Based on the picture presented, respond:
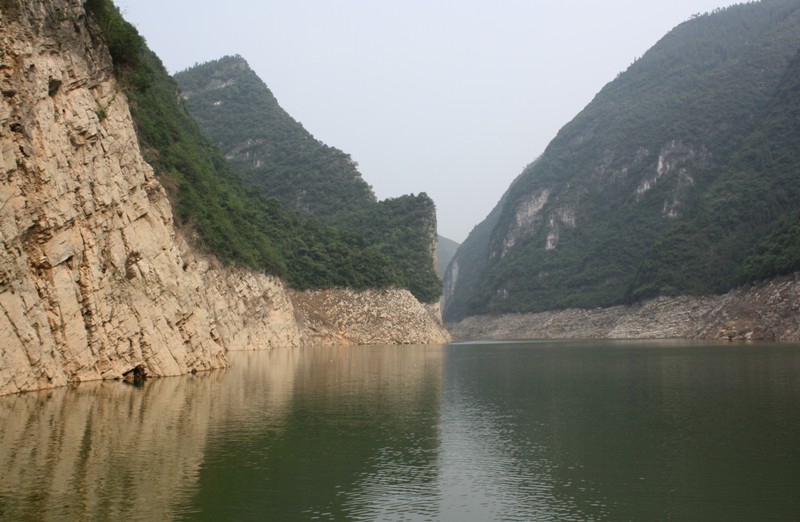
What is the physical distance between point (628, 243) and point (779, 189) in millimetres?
53952

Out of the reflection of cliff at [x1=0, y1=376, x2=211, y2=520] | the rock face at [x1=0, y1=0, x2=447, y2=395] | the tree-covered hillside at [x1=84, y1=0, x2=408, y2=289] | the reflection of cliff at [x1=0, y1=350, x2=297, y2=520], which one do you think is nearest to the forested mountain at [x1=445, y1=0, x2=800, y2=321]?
the tree-covered hillside at [x1=84, y1=0, x2=408, y2=289]

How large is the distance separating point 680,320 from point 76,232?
323 ft

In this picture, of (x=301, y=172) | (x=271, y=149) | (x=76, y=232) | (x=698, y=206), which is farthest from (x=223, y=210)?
(x=698, y=206)

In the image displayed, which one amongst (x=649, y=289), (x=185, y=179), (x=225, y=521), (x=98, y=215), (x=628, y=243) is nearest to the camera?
(x=225, y=521)

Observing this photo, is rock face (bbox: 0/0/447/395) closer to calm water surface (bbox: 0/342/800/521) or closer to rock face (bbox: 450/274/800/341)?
calm water surface (bbox: 0/342/800/521)

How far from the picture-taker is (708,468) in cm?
1920

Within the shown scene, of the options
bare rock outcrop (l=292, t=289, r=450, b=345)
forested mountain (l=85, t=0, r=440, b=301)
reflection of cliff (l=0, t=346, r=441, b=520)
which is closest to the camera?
reflection of cliff (l=0, t=346, r=441, b=520)

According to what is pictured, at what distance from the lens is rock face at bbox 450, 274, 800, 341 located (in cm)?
8575

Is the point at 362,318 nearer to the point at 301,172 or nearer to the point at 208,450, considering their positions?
the point at 301,172

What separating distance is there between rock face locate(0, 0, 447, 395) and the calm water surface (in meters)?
2.28

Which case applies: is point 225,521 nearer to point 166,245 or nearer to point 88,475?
point 88,475

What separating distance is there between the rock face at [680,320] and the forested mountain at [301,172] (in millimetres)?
31750

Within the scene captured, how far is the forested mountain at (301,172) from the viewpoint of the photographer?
143 m

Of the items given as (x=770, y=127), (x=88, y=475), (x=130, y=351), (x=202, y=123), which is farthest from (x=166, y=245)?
(x=202, y=123)
